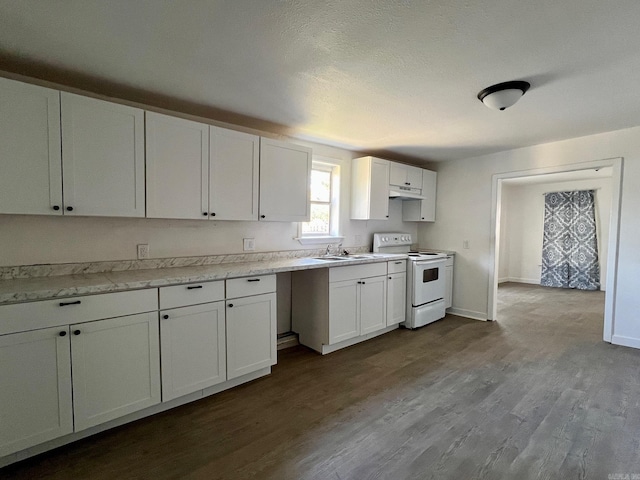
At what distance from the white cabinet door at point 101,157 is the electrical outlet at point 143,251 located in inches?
14.9

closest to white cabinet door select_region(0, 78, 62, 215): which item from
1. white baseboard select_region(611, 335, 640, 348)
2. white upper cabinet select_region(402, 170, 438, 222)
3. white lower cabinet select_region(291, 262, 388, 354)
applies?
white lower cabinet select_region(291, 262, 388, 354)

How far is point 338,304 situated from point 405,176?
2.23 m

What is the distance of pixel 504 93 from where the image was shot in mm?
2227

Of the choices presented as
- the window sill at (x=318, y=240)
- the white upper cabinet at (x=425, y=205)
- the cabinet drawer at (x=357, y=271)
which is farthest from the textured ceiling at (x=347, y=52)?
the white upper cabinet at (x=425, y=205)

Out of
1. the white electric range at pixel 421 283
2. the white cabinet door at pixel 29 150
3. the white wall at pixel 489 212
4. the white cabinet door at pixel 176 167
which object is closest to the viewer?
the white cabinet door at pixel 29 150

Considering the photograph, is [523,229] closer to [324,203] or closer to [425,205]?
[425,205]

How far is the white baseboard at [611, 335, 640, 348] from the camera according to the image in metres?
3.37

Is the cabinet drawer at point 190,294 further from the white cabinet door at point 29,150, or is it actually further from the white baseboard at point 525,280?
the white baseboard at point 525,280

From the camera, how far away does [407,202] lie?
4.91 meters

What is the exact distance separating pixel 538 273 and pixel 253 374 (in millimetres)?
7354

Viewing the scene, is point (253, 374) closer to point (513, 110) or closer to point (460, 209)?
point (513, 110)

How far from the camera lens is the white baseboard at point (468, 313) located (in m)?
4.45

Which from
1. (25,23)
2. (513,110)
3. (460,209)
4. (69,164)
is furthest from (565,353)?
(25,23)

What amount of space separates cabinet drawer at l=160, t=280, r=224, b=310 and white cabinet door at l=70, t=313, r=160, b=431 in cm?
13
